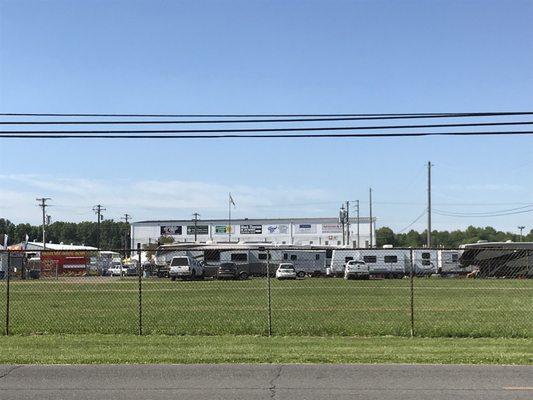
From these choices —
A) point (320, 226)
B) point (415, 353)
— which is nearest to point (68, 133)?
point (415, 353)

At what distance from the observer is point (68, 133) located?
53.6 ft

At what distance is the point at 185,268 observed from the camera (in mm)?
45531

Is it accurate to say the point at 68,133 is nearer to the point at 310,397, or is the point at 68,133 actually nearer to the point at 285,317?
the point at 285,317

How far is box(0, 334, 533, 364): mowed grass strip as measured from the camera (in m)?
10.7

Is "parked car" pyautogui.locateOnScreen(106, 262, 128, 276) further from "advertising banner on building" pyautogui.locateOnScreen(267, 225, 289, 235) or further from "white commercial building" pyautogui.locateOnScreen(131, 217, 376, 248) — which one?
"advertising banner on building" pyautogui.locateOnScreen(267, 225, 289, 235)

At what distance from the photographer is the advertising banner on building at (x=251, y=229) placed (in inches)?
5089

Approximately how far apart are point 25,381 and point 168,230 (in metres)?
124

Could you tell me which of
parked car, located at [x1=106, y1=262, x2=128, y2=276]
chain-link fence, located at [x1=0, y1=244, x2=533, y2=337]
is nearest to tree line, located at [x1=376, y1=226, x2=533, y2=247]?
parked car, located at [x1=106, y1=262, x2=128, y2=276]

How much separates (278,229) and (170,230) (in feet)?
74.9

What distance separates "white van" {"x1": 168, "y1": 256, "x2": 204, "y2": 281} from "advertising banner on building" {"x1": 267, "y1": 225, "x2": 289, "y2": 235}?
259 ft

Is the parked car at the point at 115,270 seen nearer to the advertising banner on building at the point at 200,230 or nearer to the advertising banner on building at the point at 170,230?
the advertising banner on building at the point at 200,230

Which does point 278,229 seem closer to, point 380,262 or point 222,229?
point 222,229

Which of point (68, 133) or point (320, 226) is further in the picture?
point (320, 226)

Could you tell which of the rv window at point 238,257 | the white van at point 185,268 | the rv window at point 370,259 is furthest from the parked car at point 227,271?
the rv window at point 370,259
